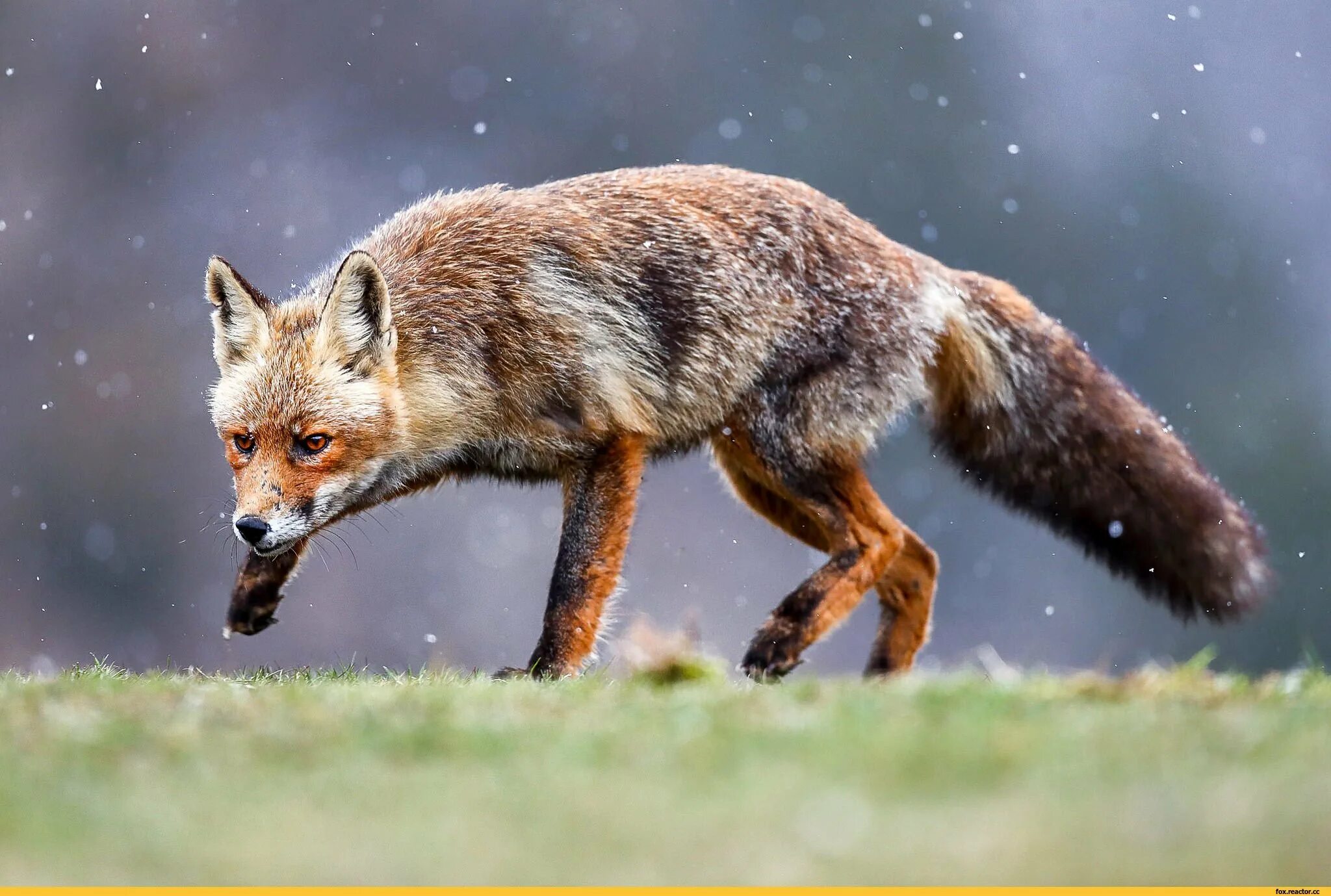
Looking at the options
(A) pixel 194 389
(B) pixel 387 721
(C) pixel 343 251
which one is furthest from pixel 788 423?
(A) pixel 194 389

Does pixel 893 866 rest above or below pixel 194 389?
above

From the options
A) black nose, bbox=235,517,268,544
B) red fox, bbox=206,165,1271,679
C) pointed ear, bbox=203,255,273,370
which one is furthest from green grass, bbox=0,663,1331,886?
pointed ear, bbox=203,255,273,370

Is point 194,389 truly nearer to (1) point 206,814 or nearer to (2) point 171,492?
(2) point 171,492

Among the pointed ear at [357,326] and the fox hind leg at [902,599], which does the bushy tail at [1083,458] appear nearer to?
the fox hind leg at [902,599]

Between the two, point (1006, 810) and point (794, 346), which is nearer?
point (1006, 810)

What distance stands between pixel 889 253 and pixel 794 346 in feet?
2.66

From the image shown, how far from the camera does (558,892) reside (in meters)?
2.18

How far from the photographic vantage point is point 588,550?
5855 millimetres

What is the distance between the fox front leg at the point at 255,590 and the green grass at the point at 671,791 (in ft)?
7.77

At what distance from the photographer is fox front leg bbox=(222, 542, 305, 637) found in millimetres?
6172

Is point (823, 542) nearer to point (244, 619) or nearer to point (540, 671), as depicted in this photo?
point (540, 671)

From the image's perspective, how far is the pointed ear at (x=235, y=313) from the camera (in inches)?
228

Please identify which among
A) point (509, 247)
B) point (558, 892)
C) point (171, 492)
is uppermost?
point (509, 247)

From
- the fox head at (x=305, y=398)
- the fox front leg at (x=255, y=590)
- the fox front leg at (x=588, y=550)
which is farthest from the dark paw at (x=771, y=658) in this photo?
the fox front leg at (x=255, y=590)
